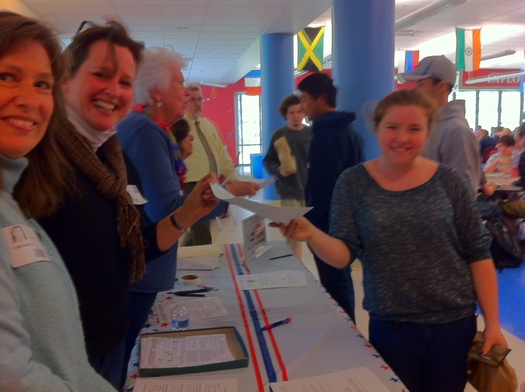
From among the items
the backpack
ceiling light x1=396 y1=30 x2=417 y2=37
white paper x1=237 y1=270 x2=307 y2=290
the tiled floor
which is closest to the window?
ceiling light x1=396 y1=30 x2=417 y2=37

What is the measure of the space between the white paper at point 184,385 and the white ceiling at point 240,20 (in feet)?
14.0

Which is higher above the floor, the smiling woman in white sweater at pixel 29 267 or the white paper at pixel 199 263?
the smiling woman in white sweater at pixel 29 267

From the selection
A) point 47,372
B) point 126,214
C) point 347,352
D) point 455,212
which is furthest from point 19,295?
point 455,212

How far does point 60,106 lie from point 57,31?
148 millimetres

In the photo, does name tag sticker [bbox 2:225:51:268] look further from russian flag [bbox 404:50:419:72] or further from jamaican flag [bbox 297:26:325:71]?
russian flag [bbox 404:50:419:72]

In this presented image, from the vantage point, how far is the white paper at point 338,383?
1.20 meters

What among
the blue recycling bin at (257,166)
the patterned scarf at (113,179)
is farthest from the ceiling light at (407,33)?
the patterned scarf at (113,179)

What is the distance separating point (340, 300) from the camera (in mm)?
2883

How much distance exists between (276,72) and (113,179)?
26.6 ft

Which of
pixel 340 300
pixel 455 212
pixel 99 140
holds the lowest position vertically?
pixel 340 300

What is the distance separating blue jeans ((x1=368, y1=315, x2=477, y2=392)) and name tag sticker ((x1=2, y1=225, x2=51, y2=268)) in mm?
1127

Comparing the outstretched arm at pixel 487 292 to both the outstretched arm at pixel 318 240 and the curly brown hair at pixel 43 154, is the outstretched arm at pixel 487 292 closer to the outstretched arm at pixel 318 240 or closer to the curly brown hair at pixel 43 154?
the outstretched arm at pixel 318 240

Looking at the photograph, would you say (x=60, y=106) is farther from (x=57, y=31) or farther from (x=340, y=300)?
(x=340, y=300)

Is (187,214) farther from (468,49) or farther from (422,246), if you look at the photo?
(468,49)
